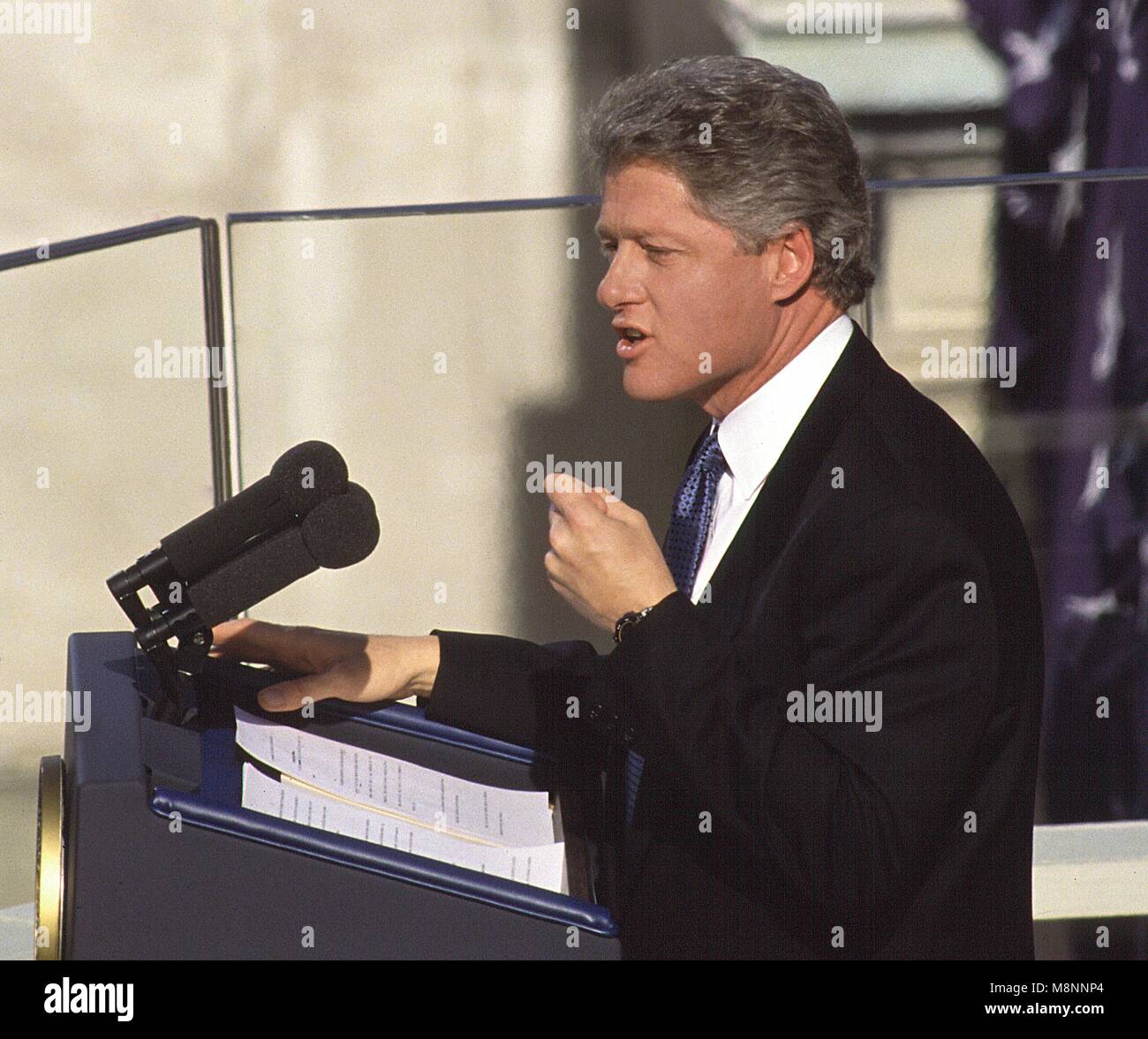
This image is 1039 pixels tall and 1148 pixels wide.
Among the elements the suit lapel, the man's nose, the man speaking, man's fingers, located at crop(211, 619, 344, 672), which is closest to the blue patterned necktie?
the man speaking

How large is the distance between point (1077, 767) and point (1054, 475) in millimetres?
505

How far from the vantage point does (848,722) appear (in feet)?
4.04

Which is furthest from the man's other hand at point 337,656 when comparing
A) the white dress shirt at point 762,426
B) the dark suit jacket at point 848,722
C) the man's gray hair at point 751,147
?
the man's gray hair at point 751,147

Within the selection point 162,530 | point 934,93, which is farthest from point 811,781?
point 934,93

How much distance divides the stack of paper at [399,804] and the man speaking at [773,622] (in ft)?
0.26

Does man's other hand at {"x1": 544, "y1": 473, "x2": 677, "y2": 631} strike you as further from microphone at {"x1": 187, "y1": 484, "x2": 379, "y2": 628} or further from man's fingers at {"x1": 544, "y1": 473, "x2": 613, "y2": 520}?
microphone at {"x1": 187, "y1": 484, "x2": 379, "y2": 628}

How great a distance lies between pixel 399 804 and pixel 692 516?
0.44 metres

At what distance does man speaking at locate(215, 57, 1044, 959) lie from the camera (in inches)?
48.9

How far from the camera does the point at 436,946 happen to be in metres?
1.12

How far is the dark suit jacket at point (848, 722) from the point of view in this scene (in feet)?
4.05

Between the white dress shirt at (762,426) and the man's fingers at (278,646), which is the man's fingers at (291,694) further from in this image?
the white dress shirt at (762,426)

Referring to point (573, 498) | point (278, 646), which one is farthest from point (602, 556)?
point (278, 646)

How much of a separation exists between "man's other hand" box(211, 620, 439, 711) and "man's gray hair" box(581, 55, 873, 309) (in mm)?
516
